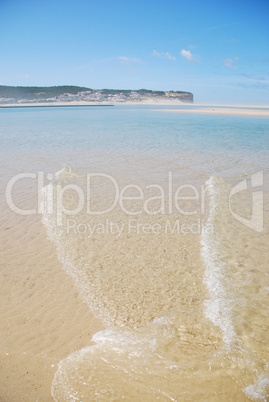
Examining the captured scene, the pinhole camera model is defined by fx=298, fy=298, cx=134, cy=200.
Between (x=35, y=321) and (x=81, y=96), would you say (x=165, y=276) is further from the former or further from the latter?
(x=81, y=96)

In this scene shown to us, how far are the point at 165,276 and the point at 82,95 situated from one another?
407ft

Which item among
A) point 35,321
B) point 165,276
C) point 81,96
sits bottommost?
point 35,321

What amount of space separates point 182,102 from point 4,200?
141170mm

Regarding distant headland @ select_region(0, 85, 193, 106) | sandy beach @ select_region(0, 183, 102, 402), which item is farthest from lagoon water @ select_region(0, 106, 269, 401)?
distant headland @ select_region(0, 85, 193, 106)

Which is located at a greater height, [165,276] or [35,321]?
[165,276]

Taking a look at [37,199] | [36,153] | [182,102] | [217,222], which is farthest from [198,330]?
[182,102]

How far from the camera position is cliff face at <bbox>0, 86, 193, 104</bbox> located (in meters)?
108

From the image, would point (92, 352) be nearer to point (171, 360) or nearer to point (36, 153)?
point (171, 360)

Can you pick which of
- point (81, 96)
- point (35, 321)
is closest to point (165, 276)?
point (35, 321)

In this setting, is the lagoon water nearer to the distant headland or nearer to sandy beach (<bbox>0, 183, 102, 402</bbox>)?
sandy beach (<bbox>0, 183, 102, 402</bbox>)

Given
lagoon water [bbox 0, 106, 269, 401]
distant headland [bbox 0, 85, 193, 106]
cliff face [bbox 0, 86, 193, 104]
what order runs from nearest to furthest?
lagoon water [bbox 0, 106, 269, 401]
distant headland [bbox 0, 85, 193, 106]
cliff face [bbox 0, 86, 193, 104]

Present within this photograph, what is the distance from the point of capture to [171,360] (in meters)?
2.81

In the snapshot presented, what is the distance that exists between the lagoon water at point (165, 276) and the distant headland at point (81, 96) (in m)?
100

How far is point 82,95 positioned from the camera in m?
119
